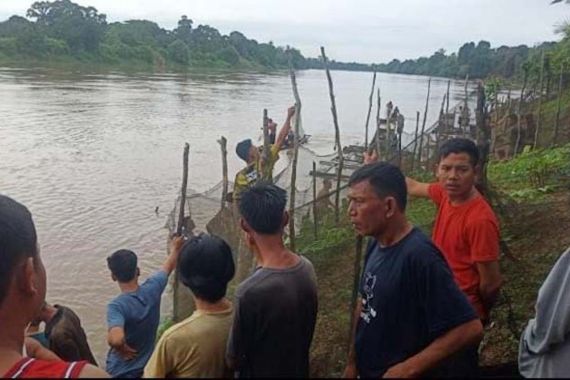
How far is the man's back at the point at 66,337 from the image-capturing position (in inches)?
96.0

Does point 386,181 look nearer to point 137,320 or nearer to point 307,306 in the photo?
point 307,306

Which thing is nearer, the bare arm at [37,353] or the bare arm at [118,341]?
the bare arm at [37,353]

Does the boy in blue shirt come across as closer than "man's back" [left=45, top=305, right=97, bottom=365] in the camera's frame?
No

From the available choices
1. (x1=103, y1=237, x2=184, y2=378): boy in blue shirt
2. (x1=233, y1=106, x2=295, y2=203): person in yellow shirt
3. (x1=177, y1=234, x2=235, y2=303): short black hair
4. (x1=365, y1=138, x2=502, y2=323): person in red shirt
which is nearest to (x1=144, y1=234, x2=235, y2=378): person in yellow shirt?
(x1=177, y1=234, x2=235, y2=303): short black hair

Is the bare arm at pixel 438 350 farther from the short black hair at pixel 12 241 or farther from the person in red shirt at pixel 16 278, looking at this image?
the short black hair at pixel 12 241

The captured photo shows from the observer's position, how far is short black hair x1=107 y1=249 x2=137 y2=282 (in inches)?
116

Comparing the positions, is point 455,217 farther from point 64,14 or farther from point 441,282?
point 64,14

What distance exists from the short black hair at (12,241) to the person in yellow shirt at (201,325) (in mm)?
595

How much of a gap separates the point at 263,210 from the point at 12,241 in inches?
35.9

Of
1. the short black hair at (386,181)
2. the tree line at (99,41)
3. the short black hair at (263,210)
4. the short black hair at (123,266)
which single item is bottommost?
the short black hair at (123,266)

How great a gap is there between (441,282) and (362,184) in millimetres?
460

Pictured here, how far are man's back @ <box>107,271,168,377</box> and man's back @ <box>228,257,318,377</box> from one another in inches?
40.1

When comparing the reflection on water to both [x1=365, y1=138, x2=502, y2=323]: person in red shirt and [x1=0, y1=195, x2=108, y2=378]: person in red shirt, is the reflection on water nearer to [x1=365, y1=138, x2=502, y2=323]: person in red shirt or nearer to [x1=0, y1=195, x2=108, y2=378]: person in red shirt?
[x1=365, y1=138, x2=502, y2=323]: person in red shirt

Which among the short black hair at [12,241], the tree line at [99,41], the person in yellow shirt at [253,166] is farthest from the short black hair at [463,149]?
the tree line at [99,41]
